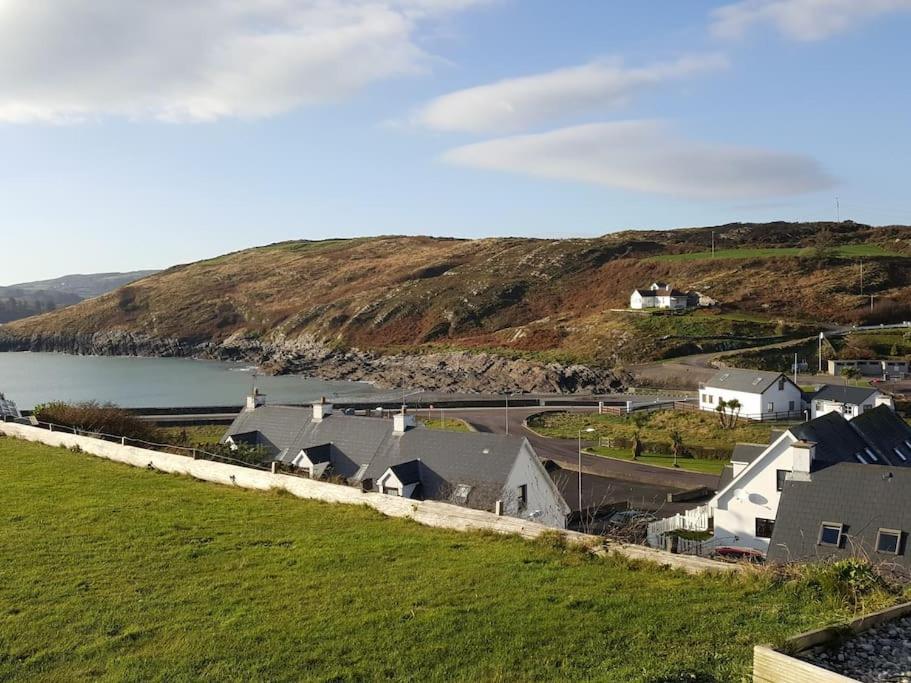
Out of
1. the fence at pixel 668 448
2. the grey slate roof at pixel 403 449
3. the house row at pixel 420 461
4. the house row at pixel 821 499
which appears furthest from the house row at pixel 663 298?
the house row at pixel 420 461

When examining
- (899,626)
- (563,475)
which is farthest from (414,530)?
(563,475)

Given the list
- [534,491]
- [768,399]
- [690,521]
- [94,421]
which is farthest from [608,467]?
[94,421]

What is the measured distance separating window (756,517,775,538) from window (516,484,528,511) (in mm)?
8646

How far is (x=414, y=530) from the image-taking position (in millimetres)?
17078

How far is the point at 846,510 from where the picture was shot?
20.4 metres

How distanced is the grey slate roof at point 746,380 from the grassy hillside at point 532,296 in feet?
87.6

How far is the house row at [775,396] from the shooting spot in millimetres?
56438

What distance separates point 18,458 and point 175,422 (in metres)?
39.5

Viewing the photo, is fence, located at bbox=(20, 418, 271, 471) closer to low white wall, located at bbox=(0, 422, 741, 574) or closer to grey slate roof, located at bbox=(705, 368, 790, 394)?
low white wall, located at bbox=(0, 422, 741, 574)

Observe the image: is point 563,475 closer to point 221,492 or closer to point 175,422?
point 221,492

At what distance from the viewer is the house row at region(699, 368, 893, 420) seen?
56.4 metres

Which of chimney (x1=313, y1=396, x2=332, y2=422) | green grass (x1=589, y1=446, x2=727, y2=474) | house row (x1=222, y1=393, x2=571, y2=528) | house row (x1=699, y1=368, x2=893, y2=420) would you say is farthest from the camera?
house row (x1=699, y1=368, x2=893, y2=420)

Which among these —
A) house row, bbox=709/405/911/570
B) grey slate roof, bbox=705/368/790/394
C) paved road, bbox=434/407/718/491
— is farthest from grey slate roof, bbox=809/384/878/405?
house row, bbox=709/405/911/570

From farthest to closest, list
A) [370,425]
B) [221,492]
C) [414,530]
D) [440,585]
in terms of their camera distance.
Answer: [370,425] → [221,492] → [414,530] → [440,585]
